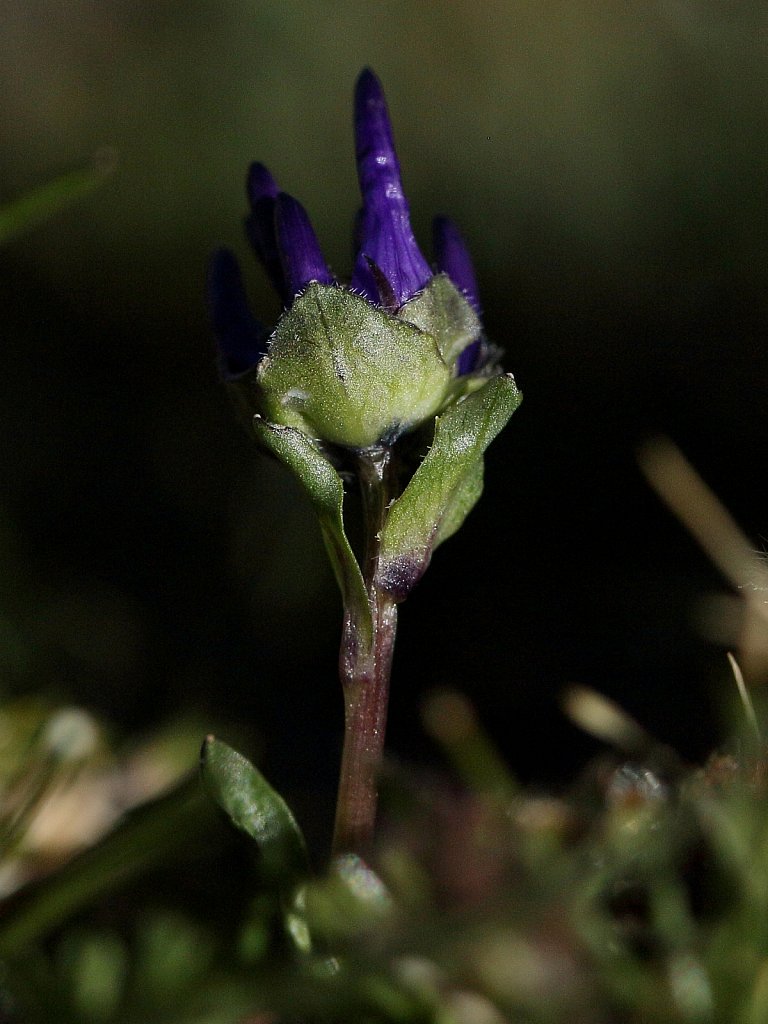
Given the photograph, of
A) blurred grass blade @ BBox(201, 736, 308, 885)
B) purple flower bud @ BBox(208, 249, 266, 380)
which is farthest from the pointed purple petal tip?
blurred grass blade @ BBox(201, 736, 308, 885)

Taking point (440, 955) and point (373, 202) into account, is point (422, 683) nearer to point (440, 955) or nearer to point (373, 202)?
point (373, 202)

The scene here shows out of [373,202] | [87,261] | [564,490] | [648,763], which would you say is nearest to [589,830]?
[648,763]

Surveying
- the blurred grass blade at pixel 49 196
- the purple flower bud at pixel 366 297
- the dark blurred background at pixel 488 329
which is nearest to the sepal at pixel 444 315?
the purple flower bud at pixel 366 297

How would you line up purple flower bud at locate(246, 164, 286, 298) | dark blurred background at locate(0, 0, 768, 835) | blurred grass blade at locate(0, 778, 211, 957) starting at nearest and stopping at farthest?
1. blurred grass blade at locate(0, 778, 211, 957)
2. purple flower bud at locate(246, 164, 286, 298)
3. dark blurred background at locate(0, 0, 768, 835)

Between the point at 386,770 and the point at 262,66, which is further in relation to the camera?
the point at 262,66

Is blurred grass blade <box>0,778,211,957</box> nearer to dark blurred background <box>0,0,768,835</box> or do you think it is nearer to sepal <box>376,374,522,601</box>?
sepal <box>376,374,522,601</box>

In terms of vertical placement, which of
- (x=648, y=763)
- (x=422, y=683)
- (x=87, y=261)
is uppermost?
(x=87, y=261)
